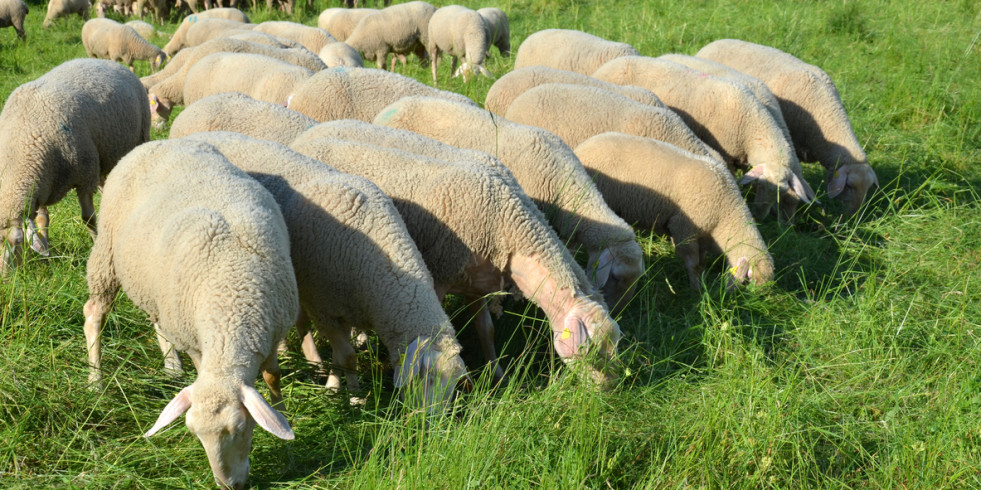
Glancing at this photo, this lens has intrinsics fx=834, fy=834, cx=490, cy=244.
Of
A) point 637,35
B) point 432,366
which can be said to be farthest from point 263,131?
point 637,35

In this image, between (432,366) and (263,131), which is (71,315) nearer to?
(263,131)

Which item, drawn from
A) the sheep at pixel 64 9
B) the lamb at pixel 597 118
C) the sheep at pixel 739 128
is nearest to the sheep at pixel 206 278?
the lamb at pixel 597 118

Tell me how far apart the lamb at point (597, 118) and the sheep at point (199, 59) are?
9.19 feet

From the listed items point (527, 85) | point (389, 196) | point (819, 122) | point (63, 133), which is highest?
point (389, 196)

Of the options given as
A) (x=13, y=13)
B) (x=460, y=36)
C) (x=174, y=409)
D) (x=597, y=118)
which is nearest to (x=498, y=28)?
(x=460, y=36)

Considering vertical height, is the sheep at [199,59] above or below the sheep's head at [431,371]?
below

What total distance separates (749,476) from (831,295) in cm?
252

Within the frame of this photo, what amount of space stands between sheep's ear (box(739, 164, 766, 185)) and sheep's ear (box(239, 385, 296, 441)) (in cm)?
409

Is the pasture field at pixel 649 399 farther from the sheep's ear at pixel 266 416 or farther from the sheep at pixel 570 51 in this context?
the sheep at pixel 570 51

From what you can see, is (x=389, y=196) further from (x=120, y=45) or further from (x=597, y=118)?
(x=120, y=45)

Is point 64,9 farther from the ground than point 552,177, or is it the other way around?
point 552,177

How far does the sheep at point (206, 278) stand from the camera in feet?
8.88

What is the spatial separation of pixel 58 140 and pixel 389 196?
2410 mm

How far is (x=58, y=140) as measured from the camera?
198 inches
